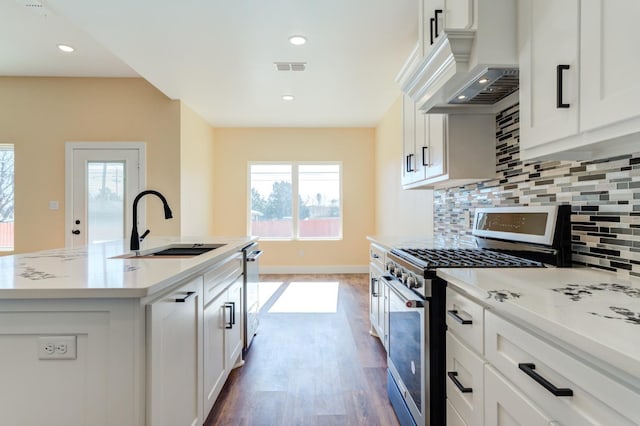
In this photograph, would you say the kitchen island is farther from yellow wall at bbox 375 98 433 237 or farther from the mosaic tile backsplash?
yellow wall at bbox 375 98 433 237

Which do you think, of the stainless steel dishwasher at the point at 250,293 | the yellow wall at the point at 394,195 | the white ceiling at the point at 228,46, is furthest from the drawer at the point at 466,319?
the white ceiling at the point at 228,46

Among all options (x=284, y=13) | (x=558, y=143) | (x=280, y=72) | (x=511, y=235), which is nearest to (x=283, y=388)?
(x=511, y=235)

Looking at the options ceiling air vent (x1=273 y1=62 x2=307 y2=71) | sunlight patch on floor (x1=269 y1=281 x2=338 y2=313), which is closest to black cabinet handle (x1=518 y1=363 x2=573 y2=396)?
sunlight patch on floor (x1=269 y1=281 x2=338 y2=313)

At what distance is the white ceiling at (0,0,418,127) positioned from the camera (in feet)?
8.43

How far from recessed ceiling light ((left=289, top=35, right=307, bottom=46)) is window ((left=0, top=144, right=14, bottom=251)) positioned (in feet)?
14.8

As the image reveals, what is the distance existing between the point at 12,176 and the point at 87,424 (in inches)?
209

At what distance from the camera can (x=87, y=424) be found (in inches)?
41.3

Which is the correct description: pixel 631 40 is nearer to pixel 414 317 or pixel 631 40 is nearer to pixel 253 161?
pixel 414 317

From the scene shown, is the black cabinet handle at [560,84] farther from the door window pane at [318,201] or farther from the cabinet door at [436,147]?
the door window pane at [318,201]

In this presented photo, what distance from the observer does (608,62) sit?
0.93m

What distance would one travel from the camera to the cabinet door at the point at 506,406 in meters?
0.81

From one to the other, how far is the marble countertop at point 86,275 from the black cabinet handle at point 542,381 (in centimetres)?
108

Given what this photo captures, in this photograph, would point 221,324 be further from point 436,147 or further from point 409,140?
point 409,140

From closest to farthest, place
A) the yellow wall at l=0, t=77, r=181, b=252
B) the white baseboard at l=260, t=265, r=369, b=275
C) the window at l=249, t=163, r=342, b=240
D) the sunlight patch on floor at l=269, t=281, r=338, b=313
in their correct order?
1. the sunlight patch on floor at l=269, t=281, r=338, b=313
2. the yellow wall at l=0, t=77, r=181, b=252
3. the white baseboard at l=260, t=265, r=369, b=275
4. the window at l=249, t=163, r=342, b=240
